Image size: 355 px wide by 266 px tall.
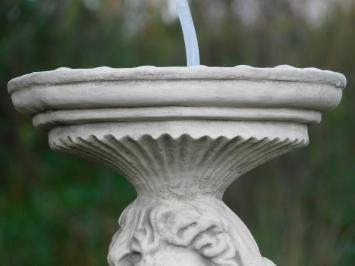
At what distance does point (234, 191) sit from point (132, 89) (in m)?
3.24

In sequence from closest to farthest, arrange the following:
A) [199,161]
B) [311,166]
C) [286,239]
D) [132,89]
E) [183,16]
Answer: [132,89] → [199,161] → [183,16] → [286,239] → [311,166]

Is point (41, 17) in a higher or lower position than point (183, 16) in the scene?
higher

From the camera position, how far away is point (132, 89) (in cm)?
218

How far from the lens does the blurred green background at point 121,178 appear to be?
198 inches

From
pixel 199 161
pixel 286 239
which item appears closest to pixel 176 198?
pixel 199 161

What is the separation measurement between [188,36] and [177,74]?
36cm

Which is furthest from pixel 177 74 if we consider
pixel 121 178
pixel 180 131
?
pixel 121 178

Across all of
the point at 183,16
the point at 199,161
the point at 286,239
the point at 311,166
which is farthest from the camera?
the point at 311,166

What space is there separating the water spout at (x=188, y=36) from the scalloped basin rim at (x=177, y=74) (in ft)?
0.98

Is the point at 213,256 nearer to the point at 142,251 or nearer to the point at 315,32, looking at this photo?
the point at 142,251

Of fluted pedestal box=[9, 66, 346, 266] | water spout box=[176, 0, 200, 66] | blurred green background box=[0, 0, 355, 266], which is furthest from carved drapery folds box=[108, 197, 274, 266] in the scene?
blurred green background box=[0, 0, 355, 266]

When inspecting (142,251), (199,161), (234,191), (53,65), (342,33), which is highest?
(342,33)

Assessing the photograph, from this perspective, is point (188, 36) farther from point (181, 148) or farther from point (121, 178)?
point (121, 178)

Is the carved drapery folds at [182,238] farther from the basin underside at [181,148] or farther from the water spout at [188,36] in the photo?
the water spout at [188,36]
